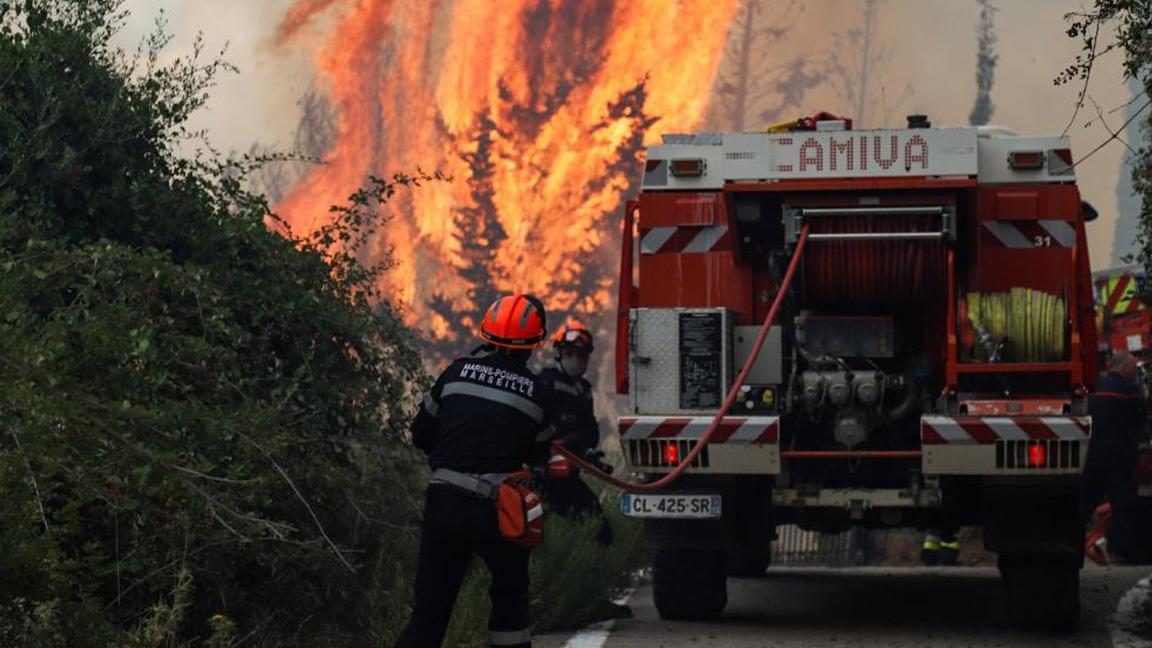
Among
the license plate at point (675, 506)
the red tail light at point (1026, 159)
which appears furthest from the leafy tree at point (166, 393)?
Result: the red tail light at point (1026, 159)

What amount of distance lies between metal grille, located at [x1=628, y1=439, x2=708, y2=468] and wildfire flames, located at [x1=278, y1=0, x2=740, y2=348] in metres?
18.8

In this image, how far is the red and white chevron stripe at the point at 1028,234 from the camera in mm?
10719

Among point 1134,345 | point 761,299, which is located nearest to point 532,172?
point 1134,345

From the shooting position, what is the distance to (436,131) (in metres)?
32.9

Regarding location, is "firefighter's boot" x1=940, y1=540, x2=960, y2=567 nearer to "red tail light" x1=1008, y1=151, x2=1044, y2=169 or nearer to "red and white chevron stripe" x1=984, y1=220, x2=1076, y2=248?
"red and white chevron stripe" x1=984, y1=220, x2=1076, y2=248

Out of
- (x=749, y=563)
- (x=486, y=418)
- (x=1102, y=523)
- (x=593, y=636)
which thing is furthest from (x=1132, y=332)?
(x=486, y=418)

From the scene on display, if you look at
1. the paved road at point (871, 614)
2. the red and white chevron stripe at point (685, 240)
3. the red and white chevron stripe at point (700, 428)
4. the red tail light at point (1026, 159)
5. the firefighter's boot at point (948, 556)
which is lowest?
the paved road at point (871, 614)

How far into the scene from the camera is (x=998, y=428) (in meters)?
10.1

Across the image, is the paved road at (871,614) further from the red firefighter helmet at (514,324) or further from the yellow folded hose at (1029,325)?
the red firefighter helmet at (514,324)

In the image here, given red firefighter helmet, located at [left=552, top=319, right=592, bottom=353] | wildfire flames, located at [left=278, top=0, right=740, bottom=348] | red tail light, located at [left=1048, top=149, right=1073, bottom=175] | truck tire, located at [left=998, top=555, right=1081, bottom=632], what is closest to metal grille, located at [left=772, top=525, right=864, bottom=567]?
red firefighter helmet, located at [left=552, top=319, right=592, bottom=353]

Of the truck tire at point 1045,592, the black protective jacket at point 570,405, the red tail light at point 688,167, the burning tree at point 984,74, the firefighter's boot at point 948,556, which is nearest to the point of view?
the truck tire at point 1045,592

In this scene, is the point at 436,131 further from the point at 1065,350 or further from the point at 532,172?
the point at 1065,350

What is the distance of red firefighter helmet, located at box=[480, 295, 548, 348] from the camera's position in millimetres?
7020

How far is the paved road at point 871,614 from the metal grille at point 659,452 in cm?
95
